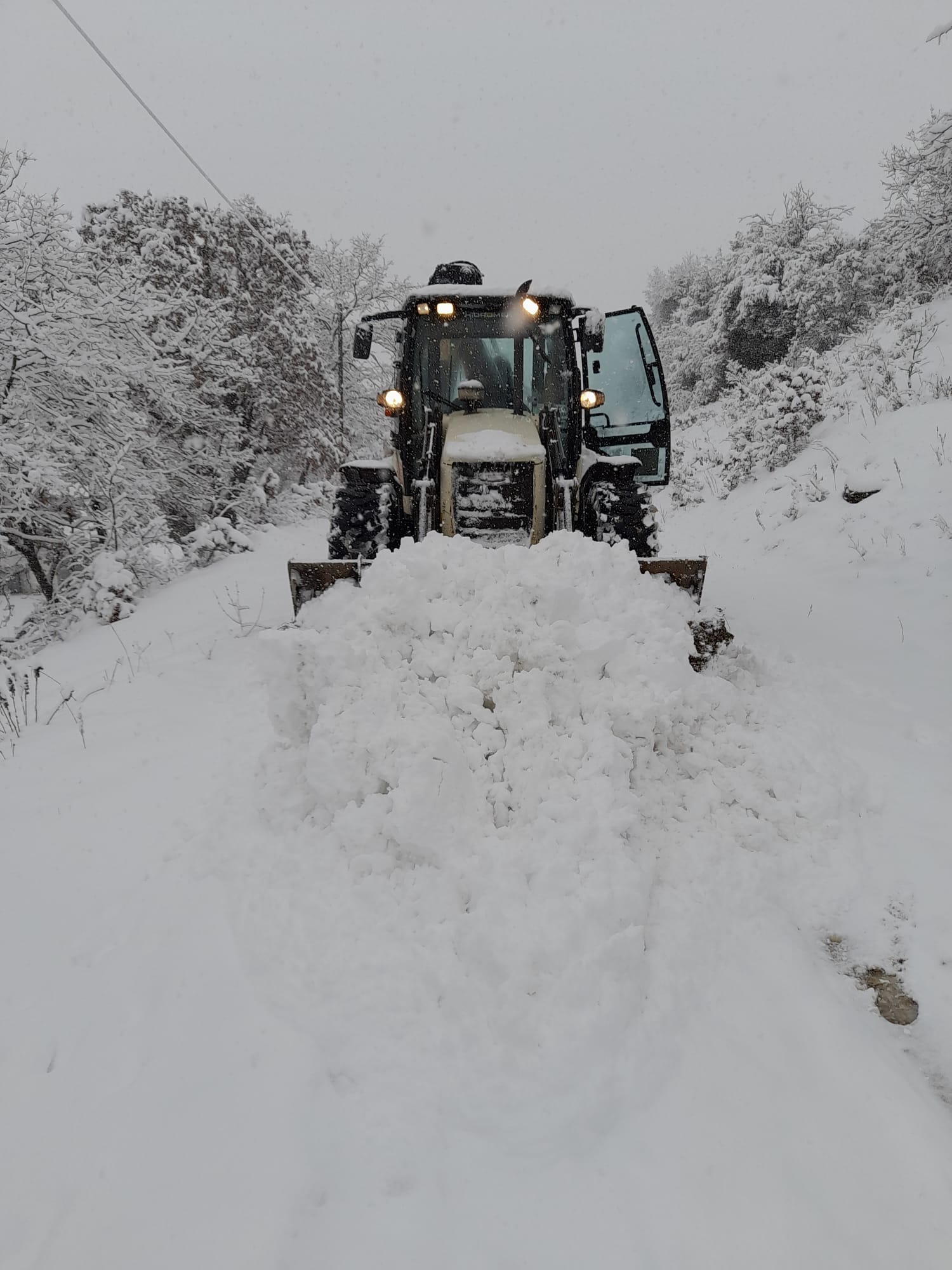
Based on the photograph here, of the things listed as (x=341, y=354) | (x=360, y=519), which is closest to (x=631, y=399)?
(x=360, y=519)

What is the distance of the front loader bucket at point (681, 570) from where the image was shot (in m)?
3.62

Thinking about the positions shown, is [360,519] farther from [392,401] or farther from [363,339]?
[363,339]

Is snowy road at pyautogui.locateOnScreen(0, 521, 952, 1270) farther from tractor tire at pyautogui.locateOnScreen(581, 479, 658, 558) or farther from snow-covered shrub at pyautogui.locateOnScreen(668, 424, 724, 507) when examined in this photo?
snow-covered shrub at pyautogui.locateOnScreen(668, 424, 724, 507)

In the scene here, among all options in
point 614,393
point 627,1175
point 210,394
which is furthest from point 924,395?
point 210,394

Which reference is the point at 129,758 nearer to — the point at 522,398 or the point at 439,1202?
the point at 439,1202

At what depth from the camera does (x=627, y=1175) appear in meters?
1.60

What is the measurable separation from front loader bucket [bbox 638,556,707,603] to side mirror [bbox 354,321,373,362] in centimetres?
285

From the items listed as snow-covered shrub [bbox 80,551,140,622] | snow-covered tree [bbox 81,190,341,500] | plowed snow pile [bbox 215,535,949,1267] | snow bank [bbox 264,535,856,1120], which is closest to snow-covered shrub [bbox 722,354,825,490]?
snow bank [bbox 264,535,856,1120]

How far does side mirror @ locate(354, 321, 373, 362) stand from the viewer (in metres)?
5.00

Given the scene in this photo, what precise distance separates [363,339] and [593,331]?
5.82 feet

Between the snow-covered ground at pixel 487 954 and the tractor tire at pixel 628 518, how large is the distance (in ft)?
2.71

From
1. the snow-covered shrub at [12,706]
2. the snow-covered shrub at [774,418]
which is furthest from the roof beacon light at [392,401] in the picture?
the snow-covered shrub at [774,418]

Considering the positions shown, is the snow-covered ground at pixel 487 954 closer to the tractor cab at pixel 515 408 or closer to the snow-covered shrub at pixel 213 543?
the tractor cab at pixel 515 408

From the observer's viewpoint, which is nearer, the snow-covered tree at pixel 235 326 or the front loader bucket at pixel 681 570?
the front loader bucket at pixel 681 570
